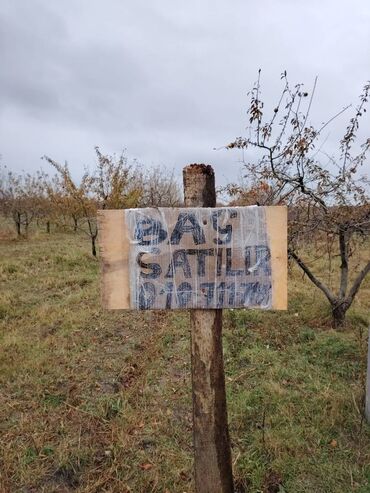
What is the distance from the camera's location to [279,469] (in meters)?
2.33

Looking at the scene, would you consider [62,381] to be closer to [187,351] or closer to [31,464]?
[31,464]

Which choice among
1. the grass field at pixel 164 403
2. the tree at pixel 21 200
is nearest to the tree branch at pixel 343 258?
the grass field at pixel 164 403

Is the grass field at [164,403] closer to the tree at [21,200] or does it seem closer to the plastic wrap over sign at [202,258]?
the plastic wrap over sign at [202,258]

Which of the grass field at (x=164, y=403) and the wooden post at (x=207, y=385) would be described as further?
the grass field at (x=164, y=403)

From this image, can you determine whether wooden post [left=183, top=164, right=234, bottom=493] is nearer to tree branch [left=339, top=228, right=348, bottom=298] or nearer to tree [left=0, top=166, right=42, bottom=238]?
tree branch [left=339, top=228, right=348, bottom=298]

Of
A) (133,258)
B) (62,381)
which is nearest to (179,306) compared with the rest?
(133,258)

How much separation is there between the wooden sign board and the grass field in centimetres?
142

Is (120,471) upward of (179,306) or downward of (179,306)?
downward

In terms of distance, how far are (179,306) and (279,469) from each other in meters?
1.55

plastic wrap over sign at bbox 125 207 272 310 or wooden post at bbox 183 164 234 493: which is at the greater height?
plastic wrap over sign at bbox 125 207 272 310

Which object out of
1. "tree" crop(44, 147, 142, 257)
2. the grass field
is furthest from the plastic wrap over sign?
"tree" crop(44, 147, 142, 257)

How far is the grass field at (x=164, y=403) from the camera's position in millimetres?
2344

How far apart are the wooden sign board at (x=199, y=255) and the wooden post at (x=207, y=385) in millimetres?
149

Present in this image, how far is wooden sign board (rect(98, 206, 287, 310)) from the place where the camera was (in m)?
1.52
